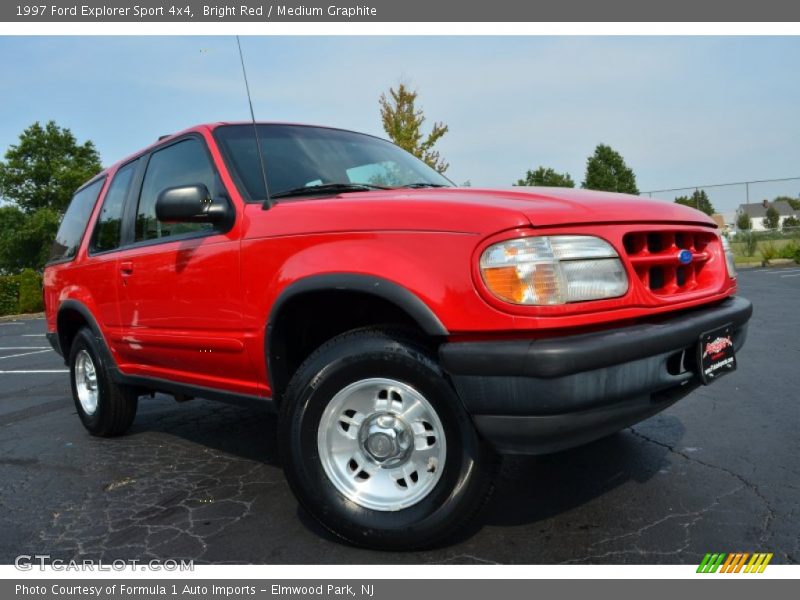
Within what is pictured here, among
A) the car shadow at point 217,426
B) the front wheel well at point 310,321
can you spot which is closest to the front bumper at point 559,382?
the front wheel well at point 310,321

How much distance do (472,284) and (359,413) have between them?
751mm

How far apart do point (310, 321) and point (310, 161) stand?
37.1 inches

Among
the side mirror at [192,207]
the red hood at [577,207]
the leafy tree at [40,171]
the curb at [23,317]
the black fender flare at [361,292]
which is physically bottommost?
the curb at [23,317]

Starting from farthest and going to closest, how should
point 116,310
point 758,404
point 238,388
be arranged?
point 758,404 → point 116,310 → point 238,388

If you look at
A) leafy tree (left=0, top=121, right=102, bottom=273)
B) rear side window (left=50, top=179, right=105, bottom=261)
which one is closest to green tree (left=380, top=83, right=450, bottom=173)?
rear side window (left=50, top=179, right=105, bottom=261)

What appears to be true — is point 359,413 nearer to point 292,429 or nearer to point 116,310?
point 292,429

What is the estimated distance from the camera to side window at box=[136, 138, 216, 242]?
3357 mm

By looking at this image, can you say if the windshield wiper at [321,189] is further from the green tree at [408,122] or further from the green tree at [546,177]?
the green tree at [546,177]

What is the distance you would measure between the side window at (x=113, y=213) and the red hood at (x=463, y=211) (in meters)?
1.67

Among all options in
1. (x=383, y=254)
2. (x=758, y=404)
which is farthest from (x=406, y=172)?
(x=758, y=404)

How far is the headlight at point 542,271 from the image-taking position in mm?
2133

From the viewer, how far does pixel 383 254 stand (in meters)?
2.37

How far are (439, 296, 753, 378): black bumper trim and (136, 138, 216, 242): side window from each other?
167 centimetres

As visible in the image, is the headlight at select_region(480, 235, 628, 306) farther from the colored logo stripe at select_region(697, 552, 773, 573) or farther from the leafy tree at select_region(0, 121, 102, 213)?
the leafy tree at select_region(0, 121, 102, 213)
